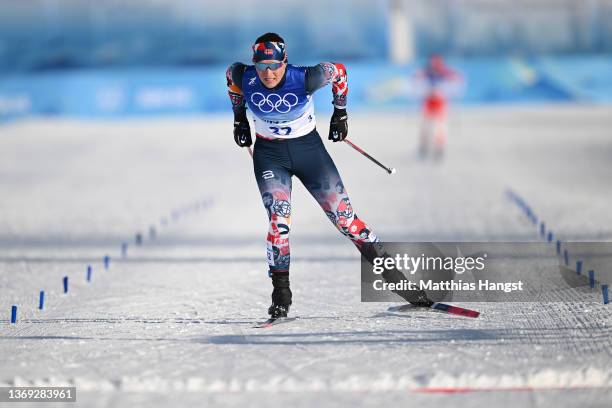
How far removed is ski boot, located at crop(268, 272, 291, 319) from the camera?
5688 millimetres

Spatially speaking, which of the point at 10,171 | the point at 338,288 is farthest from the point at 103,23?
the point at 338,288

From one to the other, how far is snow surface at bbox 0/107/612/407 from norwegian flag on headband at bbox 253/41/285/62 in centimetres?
162

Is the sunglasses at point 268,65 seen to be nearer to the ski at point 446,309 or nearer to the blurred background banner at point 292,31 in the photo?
the ski at point 446,309

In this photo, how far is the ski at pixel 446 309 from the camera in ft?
18.5

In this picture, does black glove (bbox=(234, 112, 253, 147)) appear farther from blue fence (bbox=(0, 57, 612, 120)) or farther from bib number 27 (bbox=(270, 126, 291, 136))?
blue fence (bbox=(0, 57, 612, 120))

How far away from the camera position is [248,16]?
3456 cm

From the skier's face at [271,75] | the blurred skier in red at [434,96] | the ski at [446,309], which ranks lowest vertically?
the ski at [446,309]

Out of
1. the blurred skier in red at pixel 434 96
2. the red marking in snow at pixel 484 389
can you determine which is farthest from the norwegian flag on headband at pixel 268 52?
the blurred skier in red at pixel 434 96

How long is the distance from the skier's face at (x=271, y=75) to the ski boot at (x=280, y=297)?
1192mm

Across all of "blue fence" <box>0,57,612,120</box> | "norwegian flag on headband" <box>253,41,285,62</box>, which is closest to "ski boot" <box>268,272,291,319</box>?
"norwegian flag on headband" <box>253,41,285,62</box>

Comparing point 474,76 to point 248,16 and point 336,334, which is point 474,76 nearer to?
point 248,16

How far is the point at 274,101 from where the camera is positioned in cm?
547

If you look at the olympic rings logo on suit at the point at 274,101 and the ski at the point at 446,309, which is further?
the ski at the point at 446,309

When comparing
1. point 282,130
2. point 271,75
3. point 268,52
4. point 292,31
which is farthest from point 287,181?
point 292,31
